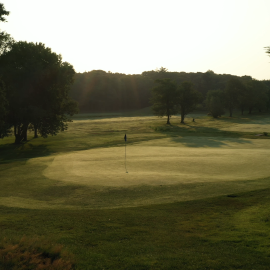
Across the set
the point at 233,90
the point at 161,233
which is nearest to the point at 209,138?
the point at 161,233

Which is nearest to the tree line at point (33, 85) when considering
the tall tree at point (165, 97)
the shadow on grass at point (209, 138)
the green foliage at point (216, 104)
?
the shadow on grass at point (209, 138)

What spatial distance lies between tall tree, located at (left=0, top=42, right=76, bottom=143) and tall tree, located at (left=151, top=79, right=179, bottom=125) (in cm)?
3639

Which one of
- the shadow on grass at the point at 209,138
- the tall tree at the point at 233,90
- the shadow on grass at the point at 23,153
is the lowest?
the shadow on grass at the point at 23,153

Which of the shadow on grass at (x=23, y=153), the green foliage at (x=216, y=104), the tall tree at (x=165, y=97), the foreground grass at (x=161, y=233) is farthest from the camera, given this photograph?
the green foliage at (x=216, y=104)

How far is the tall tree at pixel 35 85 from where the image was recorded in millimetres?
40094

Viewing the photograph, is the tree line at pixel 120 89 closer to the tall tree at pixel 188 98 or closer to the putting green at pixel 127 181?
the tall tree at pixel 188 98

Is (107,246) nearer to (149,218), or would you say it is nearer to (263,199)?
(149,218)

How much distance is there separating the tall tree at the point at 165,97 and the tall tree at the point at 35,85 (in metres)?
36.4

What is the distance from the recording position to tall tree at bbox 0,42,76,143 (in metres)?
40.1

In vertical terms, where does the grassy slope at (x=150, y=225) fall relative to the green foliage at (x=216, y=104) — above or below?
below

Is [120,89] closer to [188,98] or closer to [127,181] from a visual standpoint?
[188,98]

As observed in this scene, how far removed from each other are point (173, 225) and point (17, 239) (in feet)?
15.6

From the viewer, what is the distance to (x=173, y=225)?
32.8ft

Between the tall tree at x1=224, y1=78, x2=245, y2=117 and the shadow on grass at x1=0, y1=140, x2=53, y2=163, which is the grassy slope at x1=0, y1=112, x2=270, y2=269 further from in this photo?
the tall tree at x1=224, y1=78, x2=245, y2=117
